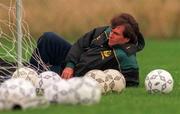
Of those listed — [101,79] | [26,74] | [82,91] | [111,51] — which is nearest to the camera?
[82,91]

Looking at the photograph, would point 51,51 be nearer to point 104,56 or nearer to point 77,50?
point 77,50

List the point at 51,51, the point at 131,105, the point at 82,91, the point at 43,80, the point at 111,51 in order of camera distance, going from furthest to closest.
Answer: the point at 51,51 → the point at 111,51 → the point at 43,80 → the point at 131,105 → the point at 82,91

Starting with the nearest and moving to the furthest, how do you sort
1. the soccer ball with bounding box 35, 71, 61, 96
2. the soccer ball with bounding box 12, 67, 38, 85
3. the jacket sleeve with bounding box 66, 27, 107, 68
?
the soccer ball with bounding box 35, 71, 61, 96 < the soccer ball with bounding box 12, 67, 38, 85 < the jacket sleeve with bounding box 66, 27, 107, 68

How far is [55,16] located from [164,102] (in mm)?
20303

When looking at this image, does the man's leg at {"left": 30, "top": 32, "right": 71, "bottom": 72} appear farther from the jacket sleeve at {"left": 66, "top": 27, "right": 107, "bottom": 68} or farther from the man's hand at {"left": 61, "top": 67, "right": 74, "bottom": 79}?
the man's hand at {"left": 61, "top": 67, "right": 74, "bottom": 79}

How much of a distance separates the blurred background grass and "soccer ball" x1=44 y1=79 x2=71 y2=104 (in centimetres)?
2002

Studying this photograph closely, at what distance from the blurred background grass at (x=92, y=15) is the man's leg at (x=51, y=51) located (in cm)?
1613

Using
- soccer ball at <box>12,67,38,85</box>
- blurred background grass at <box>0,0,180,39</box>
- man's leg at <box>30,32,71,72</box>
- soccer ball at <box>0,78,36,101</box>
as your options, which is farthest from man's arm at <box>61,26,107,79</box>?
blurred background grass at <box>0,0,180,39</box>

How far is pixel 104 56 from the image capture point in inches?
436

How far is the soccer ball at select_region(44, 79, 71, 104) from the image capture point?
784 centimetres

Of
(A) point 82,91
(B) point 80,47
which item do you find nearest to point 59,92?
(A) point 82,91

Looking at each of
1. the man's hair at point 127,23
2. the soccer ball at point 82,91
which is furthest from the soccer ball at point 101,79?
the soccer ball at point 82,91

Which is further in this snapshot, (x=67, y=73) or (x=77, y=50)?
(x=77, y=50)

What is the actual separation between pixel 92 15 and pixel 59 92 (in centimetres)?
2170
